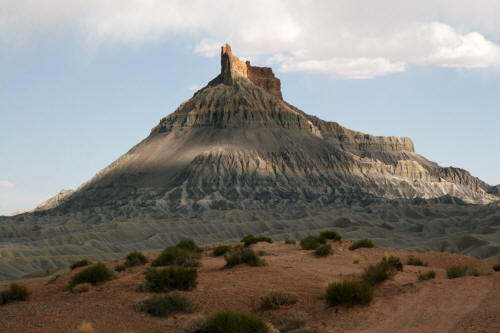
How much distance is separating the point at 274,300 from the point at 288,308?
1.37 feet

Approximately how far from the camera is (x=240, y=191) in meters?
139

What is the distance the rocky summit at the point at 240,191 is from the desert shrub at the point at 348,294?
2193 inches

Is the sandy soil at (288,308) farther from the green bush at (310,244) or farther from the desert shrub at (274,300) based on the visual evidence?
the green bush at (310,244)

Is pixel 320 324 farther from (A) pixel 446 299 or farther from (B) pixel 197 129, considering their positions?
(B) pixel 197 129

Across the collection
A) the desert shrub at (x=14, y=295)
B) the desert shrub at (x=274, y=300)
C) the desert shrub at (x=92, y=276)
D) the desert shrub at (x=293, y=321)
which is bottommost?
the desert shrub at (x=293, y=321)

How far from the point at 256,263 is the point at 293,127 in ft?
485

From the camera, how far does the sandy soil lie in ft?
46.0

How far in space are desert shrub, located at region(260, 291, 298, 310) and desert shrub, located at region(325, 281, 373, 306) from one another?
1.08 metres

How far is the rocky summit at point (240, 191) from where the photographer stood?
91.2 metres

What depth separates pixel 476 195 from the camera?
187 metres

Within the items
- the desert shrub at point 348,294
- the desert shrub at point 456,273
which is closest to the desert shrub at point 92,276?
the desert shrub at point 348,294

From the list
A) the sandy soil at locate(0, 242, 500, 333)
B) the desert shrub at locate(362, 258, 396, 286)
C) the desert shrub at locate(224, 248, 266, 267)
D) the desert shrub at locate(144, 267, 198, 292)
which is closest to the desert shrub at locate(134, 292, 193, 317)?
the sandy soil at locate(0, 242, 500, 333)

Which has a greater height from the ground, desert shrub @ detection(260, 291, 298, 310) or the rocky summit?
the rocky summit

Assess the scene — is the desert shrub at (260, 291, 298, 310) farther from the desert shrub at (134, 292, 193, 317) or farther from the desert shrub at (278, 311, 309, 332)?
the desert shrub at (134, 292, 193, 317)
